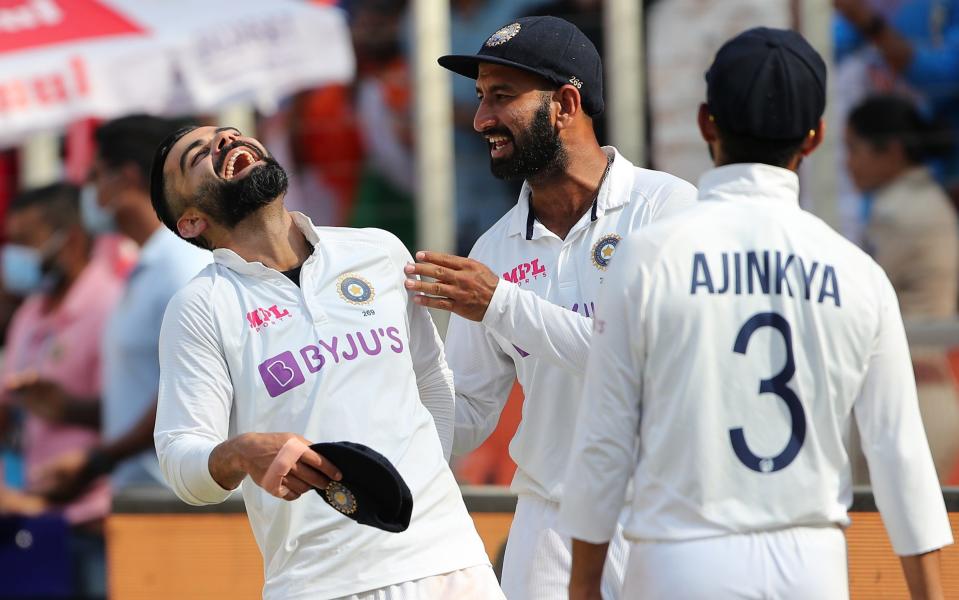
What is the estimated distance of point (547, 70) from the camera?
3.86m

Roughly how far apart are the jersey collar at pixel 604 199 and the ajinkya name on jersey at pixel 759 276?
115 cm

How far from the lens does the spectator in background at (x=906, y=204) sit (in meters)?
6.86

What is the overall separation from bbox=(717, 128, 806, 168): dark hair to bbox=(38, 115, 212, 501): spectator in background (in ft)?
13.4

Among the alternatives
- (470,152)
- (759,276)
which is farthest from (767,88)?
(470,152)

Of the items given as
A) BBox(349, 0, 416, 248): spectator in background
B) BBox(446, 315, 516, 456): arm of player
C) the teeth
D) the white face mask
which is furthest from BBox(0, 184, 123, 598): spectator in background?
the teeth

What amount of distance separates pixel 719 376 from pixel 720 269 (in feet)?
0.63

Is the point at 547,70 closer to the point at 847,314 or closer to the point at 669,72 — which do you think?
the point at 847,314

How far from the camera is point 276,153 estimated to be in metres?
10.0

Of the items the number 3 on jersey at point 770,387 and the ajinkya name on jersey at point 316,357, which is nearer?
the number 3 on jersey at point 770,387

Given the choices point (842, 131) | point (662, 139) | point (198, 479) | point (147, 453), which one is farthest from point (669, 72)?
point (198, 479)

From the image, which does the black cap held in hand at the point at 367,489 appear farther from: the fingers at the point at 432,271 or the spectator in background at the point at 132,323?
the spectator in background at the point at 132,323

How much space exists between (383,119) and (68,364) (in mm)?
2967

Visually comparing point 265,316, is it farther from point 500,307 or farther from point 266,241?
point 500,307

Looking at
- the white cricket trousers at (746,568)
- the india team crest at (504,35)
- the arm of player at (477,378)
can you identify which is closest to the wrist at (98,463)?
the arm of player at (477,378)
